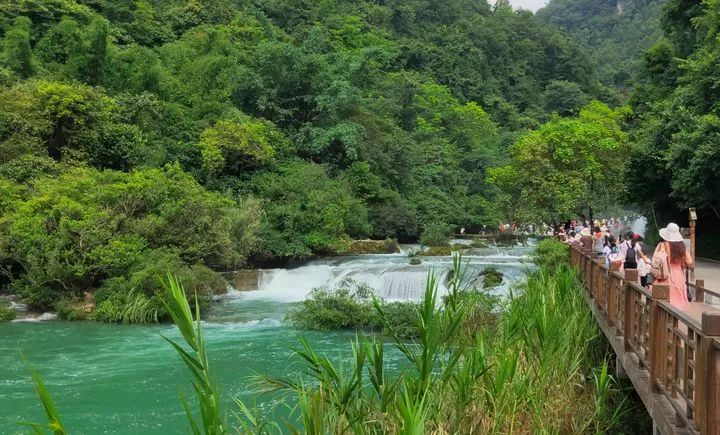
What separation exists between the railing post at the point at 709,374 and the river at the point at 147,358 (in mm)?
3609

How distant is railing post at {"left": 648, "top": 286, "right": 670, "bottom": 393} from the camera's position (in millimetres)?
4000

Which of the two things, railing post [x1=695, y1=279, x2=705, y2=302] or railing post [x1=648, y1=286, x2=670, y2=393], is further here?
railing post [x1=695, y1=279, x2=705, y2=302]

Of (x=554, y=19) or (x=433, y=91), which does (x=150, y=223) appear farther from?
(x=554, y=19)

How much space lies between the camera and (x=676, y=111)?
18.4 meters

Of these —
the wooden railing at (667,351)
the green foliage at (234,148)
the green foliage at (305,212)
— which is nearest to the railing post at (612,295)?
the wooden railing at (667,351)

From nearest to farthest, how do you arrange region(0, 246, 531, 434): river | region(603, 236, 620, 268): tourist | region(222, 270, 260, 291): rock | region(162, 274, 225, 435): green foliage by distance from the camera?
region(162, 274, 225, 435): green foliage < region(0, 246, 531, 434): river < region(603, 236, 620, 268): tourist < region(222, 270, 260, 291): rock

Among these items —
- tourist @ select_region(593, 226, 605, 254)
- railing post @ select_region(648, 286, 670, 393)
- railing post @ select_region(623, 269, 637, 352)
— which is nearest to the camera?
railing post @ select_region(648, 286, 670, 393)

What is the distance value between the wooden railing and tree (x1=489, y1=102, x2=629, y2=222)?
12541mm

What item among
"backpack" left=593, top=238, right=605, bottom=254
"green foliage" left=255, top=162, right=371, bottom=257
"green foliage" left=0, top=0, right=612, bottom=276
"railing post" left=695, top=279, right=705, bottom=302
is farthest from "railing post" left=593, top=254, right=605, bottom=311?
"green foliage" left=255, top=162, right=371, bottom=257

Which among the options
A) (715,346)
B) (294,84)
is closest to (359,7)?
(294,84)

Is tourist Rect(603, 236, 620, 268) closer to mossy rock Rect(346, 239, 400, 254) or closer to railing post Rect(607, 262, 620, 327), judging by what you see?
railing post Rect(607, 262, 620, 327)

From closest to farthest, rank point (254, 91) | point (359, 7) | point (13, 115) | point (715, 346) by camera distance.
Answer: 1. point (715, 346)
2. point (13, 115)
3. point (254, 91)
4. point (359, 7)

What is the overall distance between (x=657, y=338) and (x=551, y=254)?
10.2 m

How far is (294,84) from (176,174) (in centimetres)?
1147
